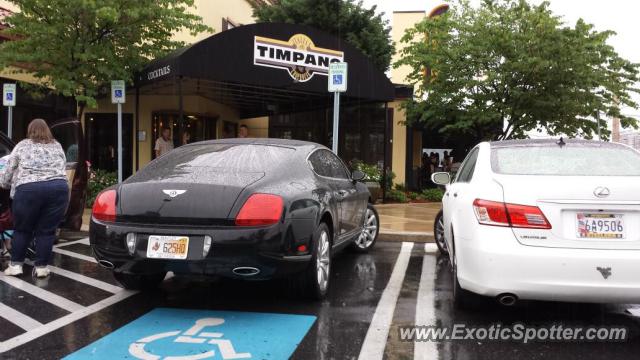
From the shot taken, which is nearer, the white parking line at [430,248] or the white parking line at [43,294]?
the white parking line at [43,294]

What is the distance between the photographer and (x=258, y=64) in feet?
37.8

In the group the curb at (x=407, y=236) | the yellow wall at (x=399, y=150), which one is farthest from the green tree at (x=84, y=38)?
the yellow wall at (x=399, y=150)

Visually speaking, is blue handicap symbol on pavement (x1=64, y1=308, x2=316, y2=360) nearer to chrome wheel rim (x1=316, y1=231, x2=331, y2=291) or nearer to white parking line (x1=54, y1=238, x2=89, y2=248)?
chrome wheel rim (x1=316, y1=231, x2=331, y2=291)

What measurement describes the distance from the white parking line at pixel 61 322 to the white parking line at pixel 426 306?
260 cm

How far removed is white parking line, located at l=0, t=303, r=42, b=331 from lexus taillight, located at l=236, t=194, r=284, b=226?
1.72 meters

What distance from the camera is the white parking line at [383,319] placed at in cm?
358

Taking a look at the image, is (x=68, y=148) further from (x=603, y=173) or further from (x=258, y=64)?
(x=603, y=173)

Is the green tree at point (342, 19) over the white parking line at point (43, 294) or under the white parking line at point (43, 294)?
over

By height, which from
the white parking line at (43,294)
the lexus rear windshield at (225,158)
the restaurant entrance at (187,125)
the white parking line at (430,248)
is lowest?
the white parking line at (430,248)

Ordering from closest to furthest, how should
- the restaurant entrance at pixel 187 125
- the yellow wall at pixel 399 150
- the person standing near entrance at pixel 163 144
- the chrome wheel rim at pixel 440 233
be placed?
the chrome wheel rim at pixel 440 233 < the person standing near entrance at pixel 163 144 < the restaurant entrance at pixel 187 125 < the yellow wall at pixel 399 150

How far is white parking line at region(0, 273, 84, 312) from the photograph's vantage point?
15.0 ft

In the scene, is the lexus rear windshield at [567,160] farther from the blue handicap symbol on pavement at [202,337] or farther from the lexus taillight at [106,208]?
the lexus taillight at [106,208]

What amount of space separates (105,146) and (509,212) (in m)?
14.3

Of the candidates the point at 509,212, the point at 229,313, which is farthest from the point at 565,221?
the point at 229,313
